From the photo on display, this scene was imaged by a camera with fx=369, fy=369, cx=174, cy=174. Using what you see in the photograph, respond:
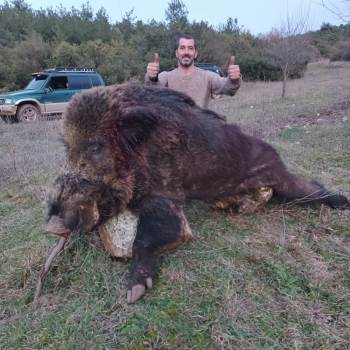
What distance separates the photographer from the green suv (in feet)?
43.0

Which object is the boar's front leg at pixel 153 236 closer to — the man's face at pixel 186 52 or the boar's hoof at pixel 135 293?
the boar's hoof at pixel 135 293

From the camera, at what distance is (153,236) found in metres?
2.68

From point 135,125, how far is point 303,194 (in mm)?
1921

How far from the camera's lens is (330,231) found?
11.3ft

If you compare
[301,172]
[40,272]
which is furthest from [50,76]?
[40,272]

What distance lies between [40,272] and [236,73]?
2.74 meters

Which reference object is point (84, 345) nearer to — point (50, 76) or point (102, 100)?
point (102, 100)

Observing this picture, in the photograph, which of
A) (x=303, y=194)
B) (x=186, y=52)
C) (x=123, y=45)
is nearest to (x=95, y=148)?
(x=303, y=194)

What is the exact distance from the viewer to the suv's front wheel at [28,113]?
13.3m

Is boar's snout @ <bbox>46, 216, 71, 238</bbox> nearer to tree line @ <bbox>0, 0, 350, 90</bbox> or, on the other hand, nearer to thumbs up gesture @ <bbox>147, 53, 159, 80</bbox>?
thumbs up gesture @ <bbox>147, 53, 159, 80</bbox>

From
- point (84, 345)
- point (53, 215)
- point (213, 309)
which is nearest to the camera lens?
point (84, 345)

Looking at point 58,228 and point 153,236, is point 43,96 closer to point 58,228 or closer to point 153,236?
point 58,228

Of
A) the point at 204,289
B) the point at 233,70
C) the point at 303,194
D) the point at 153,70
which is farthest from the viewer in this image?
the point at 153,70

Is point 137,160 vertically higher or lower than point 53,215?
higher
